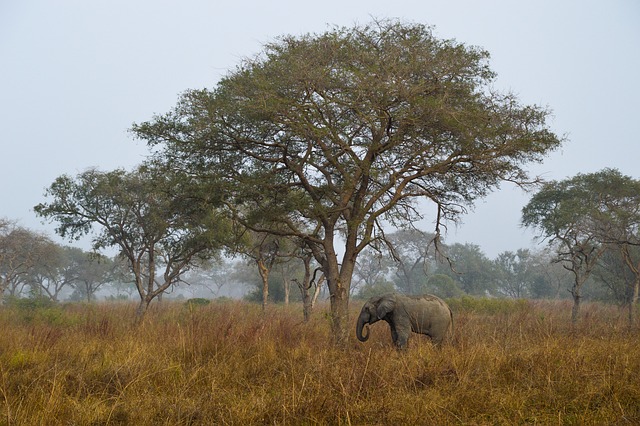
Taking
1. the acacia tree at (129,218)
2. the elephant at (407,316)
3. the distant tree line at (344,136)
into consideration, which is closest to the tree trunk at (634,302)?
the distant tree line at (344,136)

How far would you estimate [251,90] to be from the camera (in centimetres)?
1110

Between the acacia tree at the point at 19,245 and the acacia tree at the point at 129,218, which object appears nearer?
the acacia tree at the point at 129,218

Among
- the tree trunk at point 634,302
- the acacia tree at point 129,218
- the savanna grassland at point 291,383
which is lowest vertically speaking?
the savanna grassland at point 291,383

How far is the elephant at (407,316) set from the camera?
35.1 ft

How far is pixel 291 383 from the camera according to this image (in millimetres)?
6363

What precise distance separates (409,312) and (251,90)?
20.2 ft

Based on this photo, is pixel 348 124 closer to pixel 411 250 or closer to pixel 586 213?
pixel 586 213

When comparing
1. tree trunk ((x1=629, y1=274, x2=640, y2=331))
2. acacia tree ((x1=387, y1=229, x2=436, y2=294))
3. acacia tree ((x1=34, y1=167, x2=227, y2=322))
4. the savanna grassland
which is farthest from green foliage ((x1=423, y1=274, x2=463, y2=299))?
the savanna grassland

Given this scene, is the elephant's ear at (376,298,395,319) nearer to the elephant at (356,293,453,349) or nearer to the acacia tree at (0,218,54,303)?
the elephant at (356,293,453,349)

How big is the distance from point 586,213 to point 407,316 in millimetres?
13802

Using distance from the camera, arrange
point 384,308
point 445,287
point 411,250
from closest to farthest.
A: point 384,308 → point 445,287 → point 411,250

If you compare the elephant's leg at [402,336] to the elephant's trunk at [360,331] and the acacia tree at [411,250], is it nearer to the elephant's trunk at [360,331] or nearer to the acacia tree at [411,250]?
the elephant's trunk at [360,331]

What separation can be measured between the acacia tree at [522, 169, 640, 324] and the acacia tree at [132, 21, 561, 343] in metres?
9.54

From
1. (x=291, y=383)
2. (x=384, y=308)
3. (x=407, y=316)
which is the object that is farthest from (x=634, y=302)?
(x=291, y=383)
